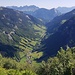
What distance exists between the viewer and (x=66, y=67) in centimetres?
15575

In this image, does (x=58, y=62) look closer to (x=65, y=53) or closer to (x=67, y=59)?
(x=67, y=59)

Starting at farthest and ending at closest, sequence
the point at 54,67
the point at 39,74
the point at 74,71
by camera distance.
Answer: the point at 39,74
the point at 54,67
the point at 74,71

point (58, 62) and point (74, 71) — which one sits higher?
point (58, 62)

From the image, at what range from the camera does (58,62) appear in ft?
537

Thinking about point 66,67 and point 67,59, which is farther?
point 67,59

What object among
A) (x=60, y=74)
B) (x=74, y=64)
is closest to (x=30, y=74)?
(x=60, y=74)

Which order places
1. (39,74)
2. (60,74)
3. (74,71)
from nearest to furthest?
(74,71)
(60,74)
(39,74)

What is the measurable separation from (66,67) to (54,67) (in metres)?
8.63

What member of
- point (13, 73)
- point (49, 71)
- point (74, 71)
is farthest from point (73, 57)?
point (13, 73)

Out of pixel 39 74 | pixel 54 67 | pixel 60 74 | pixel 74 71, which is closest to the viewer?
pixel 74 71

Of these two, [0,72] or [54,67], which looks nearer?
[0,72]

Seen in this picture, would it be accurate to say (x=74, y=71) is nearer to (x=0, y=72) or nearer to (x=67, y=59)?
(x=67, y=59)

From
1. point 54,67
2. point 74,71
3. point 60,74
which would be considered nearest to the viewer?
point 74,71

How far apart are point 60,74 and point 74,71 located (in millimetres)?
15305
